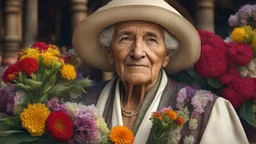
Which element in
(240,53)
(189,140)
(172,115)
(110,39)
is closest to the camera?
(172,115)

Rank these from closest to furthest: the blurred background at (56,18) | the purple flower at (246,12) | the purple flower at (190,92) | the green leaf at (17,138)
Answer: the green leaf at (17,138) → the purple flower at (190,92) → the purple flower at (246,12) → the blurred background at (56,18)

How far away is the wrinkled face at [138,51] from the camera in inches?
96.3

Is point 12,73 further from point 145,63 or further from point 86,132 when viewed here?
point 145,63

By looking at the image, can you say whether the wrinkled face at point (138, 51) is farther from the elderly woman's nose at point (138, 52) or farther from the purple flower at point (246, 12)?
the purple flower at point (246, 12)

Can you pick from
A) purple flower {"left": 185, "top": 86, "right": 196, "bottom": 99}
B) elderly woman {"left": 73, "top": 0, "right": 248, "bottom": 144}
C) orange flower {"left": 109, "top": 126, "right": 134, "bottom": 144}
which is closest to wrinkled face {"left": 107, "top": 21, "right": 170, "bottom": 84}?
elderly woman {"left": 73, "top": 0, "right": 248, "bottom": 144}

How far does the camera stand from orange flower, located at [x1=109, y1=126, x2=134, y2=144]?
2.27m

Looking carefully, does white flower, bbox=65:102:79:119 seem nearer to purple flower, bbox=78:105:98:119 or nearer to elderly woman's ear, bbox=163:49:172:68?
purple flower, bbox=78:105:98:119

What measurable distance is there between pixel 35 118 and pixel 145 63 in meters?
0.60

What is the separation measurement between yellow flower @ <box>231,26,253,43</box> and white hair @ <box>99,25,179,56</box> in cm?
43

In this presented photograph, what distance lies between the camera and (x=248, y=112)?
2645 millimetres

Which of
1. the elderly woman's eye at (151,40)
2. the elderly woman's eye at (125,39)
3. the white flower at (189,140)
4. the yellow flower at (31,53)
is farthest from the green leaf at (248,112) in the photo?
the yellow flower at (31,53)

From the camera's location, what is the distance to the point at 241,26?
2.95 meters

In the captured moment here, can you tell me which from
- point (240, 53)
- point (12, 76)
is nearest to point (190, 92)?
point (240, 53)

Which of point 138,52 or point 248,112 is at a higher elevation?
point 138,52
